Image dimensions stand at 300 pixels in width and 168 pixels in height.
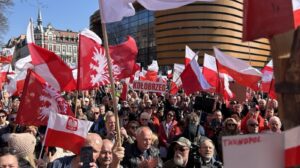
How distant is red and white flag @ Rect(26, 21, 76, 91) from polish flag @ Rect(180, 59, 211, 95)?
3.71 m

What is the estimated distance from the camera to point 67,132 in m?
3.61

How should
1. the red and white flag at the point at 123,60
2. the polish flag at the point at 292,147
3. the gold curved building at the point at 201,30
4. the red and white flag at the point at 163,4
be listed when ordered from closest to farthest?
the polish flag at the point at 292,147, the red and white flag at the point at 163,4, the red and white flag at the point at 123,60, the gold curved building at the point at 201,30

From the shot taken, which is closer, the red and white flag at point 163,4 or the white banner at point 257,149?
the white banner at point 257,149

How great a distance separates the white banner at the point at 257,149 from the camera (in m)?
1.36

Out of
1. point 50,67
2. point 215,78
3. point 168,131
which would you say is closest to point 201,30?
point 215,78

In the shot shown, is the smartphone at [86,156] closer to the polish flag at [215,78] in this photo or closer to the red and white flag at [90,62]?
the red and white flag at [90,62]

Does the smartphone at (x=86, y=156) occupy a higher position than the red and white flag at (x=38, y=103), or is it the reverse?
the red and white flag at (x=38, y=103)

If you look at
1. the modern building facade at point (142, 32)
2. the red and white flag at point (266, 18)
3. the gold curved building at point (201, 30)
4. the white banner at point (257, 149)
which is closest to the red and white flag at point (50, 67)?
the red and white flag at point (266, 18)

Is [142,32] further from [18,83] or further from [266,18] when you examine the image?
[266,18]

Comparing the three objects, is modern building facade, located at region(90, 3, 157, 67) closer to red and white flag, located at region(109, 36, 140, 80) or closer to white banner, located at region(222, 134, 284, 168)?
red and white flag, located at region(109, 36, 140, 80)

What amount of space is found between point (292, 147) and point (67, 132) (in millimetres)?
2550

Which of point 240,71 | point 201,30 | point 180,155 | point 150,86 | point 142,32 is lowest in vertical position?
point 180,155

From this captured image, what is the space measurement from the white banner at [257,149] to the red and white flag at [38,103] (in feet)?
12.1

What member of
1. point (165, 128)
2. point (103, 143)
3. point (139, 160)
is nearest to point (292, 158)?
point (103, 143)
